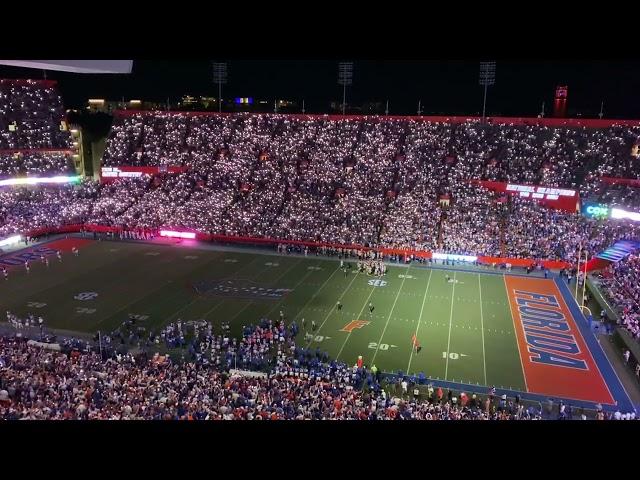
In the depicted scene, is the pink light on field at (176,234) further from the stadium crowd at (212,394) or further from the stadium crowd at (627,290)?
the stadium crowd at (627,290)

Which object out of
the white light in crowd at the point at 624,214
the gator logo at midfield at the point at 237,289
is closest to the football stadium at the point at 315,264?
the white light in crowd at the point at 624,214

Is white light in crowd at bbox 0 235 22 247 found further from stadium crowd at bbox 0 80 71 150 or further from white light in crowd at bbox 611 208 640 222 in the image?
white light in crowd at bbox 611 208 640 222

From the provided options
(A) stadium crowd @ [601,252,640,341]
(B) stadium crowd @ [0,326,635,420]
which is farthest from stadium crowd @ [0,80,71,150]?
(A) stadium crowd @ [601,252,640,341]

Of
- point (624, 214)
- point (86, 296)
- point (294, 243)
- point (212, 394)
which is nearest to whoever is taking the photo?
point (212, 394)

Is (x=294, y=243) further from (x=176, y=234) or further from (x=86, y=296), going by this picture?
(x=86, y=296)

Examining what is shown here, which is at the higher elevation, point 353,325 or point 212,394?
point 212,394

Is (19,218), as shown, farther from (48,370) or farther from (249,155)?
(48,370)

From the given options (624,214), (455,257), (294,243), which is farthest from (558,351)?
(294,243)

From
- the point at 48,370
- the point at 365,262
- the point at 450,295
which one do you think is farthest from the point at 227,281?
the point at 48,370
